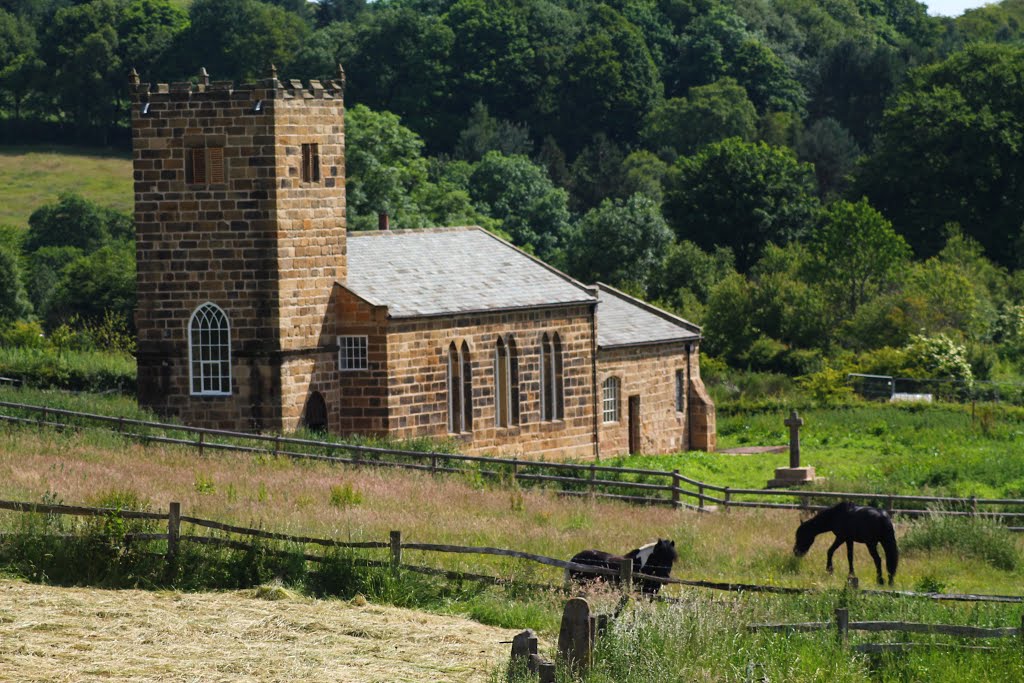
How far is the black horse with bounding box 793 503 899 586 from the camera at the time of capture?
27578 mm

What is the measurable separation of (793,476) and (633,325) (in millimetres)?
11519

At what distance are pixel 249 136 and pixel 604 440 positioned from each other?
14.5m

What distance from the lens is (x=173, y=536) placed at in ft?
83.4

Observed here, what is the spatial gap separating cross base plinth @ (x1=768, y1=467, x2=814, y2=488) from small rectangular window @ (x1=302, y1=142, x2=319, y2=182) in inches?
511

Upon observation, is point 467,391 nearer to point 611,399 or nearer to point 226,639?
point 611,399

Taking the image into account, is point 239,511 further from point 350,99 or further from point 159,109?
point 350,99

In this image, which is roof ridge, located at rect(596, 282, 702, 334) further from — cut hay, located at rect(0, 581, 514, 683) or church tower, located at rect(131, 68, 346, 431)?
cut hay, located at rect(0, 581, 514, 683)

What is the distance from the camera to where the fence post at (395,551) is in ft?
82.7

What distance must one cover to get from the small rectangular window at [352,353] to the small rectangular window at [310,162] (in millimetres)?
3917

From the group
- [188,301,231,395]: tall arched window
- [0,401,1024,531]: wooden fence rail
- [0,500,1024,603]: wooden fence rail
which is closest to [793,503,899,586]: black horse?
[0,500,1024,603]: wooden fence rail

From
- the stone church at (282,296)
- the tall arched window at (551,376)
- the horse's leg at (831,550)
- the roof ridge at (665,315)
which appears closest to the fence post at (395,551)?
the horse's leg at (831,550)

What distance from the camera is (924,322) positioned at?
67875mm

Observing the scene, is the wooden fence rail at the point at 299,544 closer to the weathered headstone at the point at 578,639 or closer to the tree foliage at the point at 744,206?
the weathered headstone at the point at 578,639

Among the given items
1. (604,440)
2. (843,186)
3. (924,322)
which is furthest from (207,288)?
(843,186)
